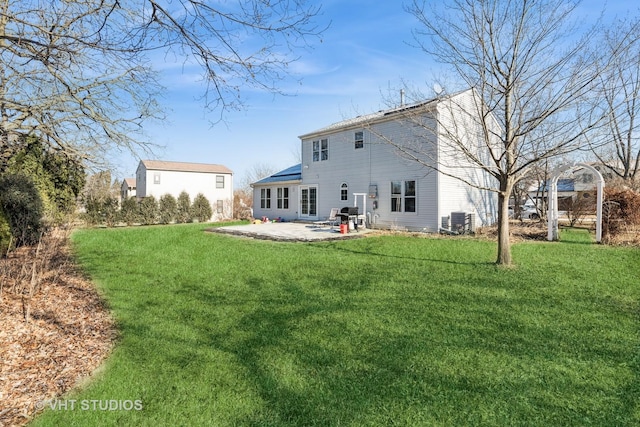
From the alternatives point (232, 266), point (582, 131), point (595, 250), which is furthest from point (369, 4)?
point (595, 250)

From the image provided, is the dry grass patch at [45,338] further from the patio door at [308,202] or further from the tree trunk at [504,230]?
the patio door at [308,202]

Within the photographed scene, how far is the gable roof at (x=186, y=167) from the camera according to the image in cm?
3203

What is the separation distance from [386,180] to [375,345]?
12.1 m

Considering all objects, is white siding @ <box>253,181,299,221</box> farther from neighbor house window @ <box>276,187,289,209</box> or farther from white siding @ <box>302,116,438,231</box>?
white siding @ <box>302,116,438,231</box>

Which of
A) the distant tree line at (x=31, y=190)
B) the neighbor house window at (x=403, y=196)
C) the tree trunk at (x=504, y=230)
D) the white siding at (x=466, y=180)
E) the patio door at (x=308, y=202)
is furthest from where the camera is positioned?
the patio door at (x=308, y=202)

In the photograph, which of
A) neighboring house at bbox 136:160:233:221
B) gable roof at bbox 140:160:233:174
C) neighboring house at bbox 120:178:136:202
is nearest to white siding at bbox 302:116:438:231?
neighboring house at bbox 136:160:233:221

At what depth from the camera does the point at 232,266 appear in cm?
830

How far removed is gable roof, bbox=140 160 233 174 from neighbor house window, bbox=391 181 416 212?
2349 centimetres

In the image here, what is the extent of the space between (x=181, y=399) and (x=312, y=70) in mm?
4374

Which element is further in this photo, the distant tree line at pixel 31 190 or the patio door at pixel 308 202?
the patio door at pixel 308 202

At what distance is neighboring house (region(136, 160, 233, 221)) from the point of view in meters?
32.0

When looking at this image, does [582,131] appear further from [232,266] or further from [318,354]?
[232,266]

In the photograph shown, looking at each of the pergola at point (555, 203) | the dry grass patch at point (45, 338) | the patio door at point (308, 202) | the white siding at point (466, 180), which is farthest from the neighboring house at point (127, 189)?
the pergola at point (555, 203)

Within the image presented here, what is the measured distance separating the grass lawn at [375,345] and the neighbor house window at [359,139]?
973cm
